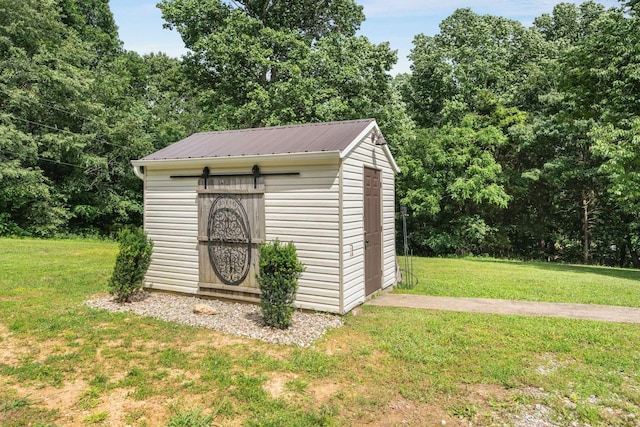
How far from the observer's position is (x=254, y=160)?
19.9 feet

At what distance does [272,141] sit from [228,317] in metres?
2.98

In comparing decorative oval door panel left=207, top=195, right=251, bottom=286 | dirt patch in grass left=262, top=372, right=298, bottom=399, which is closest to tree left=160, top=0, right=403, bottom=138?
decorative oval door panel left=207, top=195, right=251, bottom=286

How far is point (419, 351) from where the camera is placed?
438cm

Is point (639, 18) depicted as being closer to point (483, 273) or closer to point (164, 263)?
point (483, 273)

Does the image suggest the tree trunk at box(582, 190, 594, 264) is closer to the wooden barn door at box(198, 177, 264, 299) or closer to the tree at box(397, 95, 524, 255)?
the tree at box(397, 95, 524, 255)

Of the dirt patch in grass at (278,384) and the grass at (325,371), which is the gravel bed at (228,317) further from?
the dirt patch in grass at (278,384)

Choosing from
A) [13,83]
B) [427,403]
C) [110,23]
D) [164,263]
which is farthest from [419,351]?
[110,23]

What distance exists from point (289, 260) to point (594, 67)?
41.0 feet

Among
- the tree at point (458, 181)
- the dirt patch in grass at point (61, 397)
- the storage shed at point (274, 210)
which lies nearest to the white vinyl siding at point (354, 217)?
the storage shed at point (274, 210)

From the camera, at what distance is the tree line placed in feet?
47.6

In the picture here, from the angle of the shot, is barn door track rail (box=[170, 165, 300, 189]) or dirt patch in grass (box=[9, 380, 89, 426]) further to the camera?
barn door track rail (box=[170, 165, 300, 189])

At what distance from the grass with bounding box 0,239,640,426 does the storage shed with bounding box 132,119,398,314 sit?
3.17 feet

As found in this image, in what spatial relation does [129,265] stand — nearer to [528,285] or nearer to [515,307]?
[515,307]

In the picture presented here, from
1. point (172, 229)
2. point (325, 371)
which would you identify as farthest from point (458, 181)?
point (325, 371)
